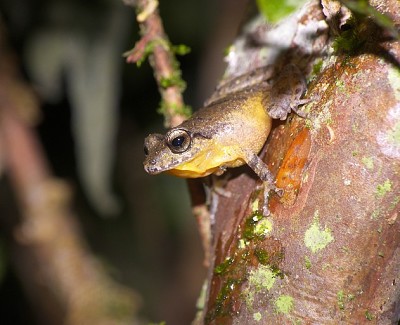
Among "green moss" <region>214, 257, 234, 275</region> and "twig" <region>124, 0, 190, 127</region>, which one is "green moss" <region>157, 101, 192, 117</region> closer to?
"twig" <region>124, 0, 190, 127</region>

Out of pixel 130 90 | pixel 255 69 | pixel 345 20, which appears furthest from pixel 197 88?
pixel 345 20

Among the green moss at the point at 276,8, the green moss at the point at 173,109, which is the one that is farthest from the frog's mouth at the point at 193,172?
the green moss at the point at 276,8

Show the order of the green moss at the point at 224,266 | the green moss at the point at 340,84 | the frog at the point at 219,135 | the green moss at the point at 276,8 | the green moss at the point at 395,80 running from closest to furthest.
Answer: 1. the green moss at the point at 276,8
2. the green moss at the point at 395,80
3. the green moss at the point at 340,84
4. the green moss at the point at 224,266
5. the frog at the point at 219,135

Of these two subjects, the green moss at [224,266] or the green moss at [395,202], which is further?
the green moss at [224,266]

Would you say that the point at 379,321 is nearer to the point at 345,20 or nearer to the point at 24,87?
the point at 345,20

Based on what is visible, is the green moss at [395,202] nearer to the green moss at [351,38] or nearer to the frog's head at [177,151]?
the green moss at [351,38]

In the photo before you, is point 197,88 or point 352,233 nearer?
point 352,233
